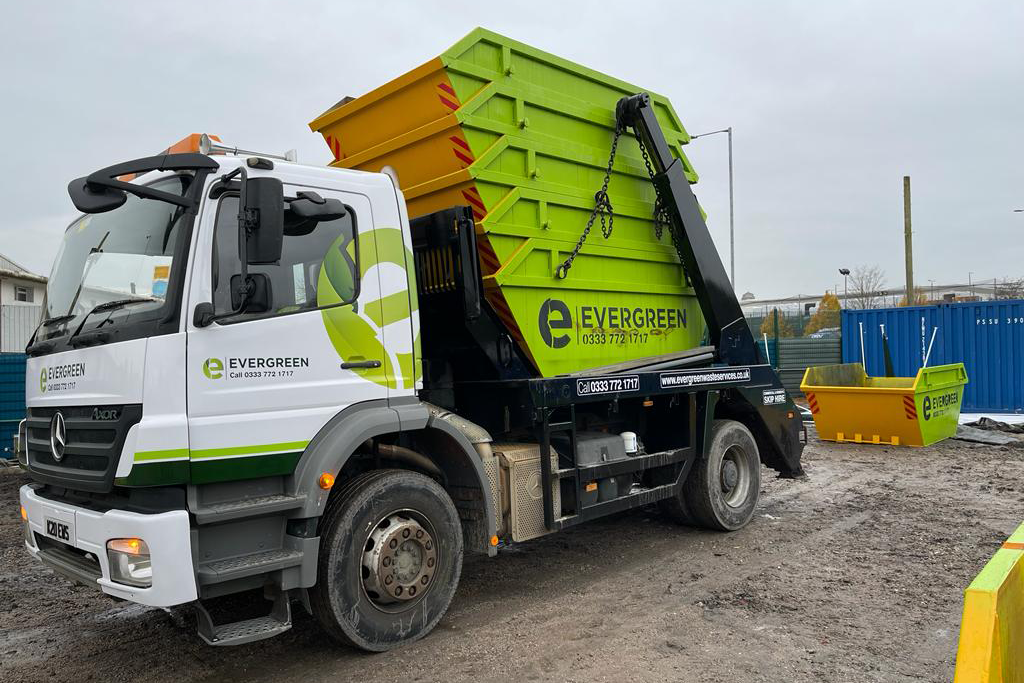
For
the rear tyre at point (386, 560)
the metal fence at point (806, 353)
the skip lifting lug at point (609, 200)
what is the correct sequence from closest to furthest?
1. the rear tyre at point (386, 560)
2. the skip lifting lug at point (609, 200)
3. the metal fence at point (806, 353)

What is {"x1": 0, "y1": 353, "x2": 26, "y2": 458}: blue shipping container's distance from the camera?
11664mm

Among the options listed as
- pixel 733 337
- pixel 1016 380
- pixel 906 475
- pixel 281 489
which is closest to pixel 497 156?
pixel 281 489

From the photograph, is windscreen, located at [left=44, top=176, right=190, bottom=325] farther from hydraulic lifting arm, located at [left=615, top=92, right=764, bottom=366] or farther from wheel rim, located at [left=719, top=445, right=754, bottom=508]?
wheel rim, located at [left=719, top=445, right=754, bottom=508]

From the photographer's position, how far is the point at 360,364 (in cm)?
416

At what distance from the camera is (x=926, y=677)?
12.3 feet

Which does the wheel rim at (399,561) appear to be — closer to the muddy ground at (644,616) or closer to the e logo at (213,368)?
the muddy ground at (644,616)

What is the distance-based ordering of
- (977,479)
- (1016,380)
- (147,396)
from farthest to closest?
(1016,380) → (977,479) → (147,396)

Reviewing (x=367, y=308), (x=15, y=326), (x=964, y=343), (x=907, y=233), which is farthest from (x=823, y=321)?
(x=367, y=308)

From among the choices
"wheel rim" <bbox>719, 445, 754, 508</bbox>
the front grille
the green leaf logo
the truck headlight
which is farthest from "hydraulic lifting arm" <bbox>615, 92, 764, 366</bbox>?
the truck headlight

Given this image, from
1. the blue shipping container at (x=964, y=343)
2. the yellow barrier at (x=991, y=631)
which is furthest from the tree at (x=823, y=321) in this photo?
the yellow barrier at (x=991, y=631)

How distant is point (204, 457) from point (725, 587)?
353cm

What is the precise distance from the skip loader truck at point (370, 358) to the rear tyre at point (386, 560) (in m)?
0.01

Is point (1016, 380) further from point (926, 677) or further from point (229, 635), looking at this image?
point (229, 635)

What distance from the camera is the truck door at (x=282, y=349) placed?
3.59m
